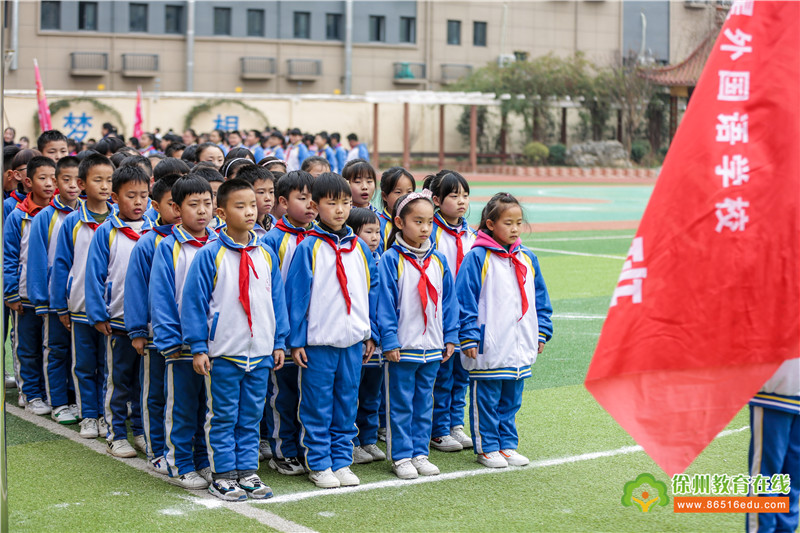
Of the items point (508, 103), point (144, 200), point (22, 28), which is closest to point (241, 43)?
point (22, 28)

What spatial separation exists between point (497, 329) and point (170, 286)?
5.76ft

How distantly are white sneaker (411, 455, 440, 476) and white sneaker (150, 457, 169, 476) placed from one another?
130 centimetres

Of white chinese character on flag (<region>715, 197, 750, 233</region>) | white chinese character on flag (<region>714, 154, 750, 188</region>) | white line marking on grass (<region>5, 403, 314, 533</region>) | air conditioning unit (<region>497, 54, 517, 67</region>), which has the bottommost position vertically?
white line marking on grass (<region>5, 403, 314, 533</region>)

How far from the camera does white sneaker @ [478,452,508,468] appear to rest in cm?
536

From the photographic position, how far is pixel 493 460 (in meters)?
5.38

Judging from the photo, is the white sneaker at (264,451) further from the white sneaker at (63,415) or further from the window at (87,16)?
the window at (87,16)

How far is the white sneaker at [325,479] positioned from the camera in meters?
5.00

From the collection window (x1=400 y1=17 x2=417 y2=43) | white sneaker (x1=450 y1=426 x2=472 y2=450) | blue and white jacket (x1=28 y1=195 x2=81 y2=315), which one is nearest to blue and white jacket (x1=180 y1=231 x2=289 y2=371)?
white sneaker (x1=450 y1=426 x2=472 y2=450)

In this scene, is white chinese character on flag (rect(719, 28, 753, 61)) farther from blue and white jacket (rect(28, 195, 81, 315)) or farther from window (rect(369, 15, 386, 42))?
window (rect(369, 15, 386, 42))

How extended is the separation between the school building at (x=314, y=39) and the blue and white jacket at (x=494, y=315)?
112 ft

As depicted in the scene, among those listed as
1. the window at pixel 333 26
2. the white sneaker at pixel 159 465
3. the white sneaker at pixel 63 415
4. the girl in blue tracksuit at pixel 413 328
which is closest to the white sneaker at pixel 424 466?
the girl in blue tracksuit at pixel 413 328

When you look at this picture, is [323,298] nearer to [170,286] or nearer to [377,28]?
[170,286]

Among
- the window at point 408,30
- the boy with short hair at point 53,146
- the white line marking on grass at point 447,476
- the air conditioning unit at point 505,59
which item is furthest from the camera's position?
the window at point 408,30

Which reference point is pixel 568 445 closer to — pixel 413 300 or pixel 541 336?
pixel 541 336
